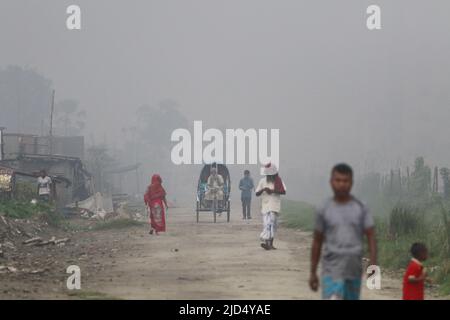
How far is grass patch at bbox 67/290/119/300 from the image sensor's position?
10727 mm

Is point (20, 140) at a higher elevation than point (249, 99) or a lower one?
lower

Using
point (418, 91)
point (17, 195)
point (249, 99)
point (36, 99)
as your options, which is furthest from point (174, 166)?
point (17, 195)

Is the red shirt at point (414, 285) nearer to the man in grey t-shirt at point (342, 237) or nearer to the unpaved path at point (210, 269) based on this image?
the man in grey t-shirt at point (342, 237)

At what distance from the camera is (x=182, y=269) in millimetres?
14164

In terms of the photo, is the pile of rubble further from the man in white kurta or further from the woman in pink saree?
the man in white kurta

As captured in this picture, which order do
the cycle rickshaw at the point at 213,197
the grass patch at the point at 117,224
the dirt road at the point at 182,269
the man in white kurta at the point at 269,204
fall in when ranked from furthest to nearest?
the cycle rickshaw at the point at 213,197 < the grass patch at the point at 117,224 < the man in white kurta at the point at 269,204 < the dirt road at the point at 182,269

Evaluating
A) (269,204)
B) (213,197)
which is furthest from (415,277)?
(213,197)

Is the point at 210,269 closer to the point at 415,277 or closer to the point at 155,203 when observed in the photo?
the point at 415,277

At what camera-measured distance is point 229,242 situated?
62.7 feet

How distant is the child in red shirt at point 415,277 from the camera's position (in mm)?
8836

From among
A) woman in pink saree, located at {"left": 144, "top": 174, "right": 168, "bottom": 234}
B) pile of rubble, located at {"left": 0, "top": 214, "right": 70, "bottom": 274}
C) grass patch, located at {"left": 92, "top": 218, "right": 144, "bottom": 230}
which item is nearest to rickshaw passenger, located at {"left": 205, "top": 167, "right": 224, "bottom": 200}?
grass patch, located at {"left": 92, "top": 218, "right": 144, "bottom": 230}

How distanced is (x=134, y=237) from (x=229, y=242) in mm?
3041

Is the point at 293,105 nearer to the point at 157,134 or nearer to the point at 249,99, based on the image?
the point at 249,99

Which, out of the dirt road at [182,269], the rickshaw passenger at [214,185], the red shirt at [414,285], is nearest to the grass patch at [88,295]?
the dirt road at [182,269]
